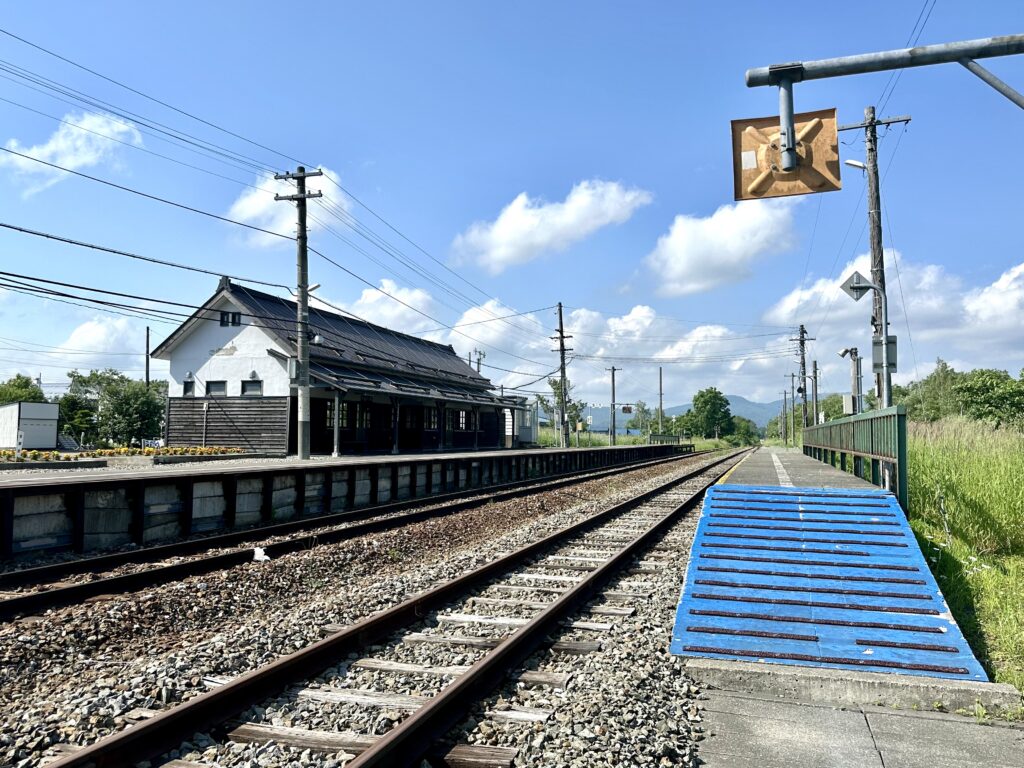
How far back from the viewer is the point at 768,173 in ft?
23.9

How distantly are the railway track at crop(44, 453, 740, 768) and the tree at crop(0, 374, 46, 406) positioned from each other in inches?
2248

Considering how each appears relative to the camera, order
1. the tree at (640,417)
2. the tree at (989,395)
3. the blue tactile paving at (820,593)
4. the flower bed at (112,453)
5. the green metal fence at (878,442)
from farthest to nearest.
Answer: the tree at (640,417)
the tree at (989,395)
the flower bed at (112,453)
the green metal fence at (878,442)
the blue tactile paving at (820,593)

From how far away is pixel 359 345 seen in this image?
37.6 m

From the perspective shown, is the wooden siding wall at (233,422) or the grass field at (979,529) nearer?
the grass field at (979,529)

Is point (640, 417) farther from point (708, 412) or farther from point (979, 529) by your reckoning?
point (979, 529)

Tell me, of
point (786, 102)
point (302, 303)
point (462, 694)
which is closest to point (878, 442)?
point (786, 102)

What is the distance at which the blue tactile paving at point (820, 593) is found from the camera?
201 inches

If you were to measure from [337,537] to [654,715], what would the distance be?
300 inches

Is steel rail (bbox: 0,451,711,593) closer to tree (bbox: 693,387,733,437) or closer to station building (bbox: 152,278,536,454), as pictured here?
station building (bbox: 152,278,536,454)

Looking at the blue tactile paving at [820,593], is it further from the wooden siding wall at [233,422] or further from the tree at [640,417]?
the tree at [640,417]

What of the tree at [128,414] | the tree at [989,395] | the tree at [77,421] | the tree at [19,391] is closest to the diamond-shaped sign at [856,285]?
the tree at [989,395]

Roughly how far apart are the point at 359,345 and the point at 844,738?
35.2 m

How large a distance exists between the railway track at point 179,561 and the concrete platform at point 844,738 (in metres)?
5.90

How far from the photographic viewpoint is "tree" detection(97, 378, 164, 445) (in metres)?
45.0
